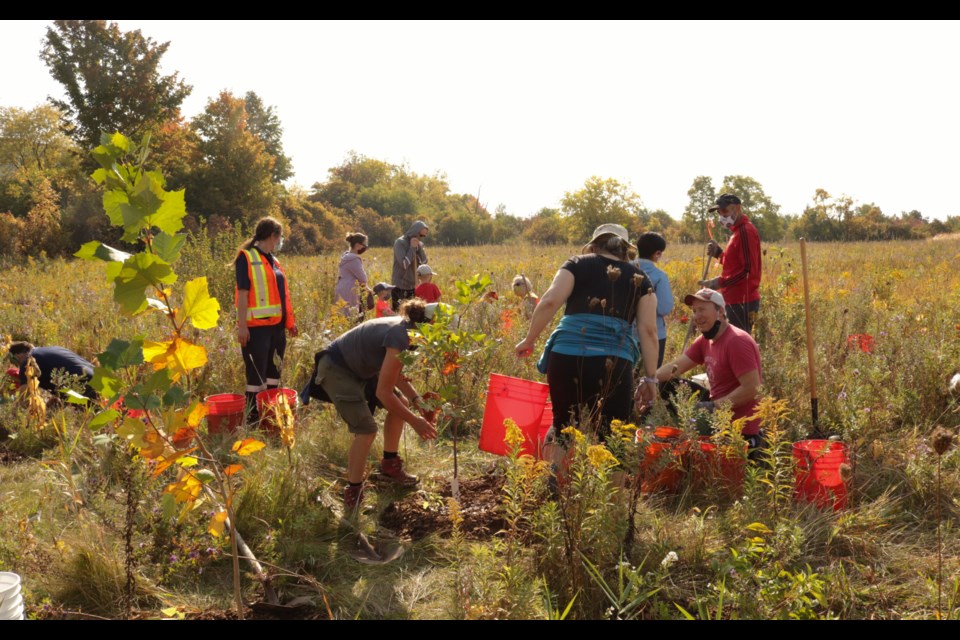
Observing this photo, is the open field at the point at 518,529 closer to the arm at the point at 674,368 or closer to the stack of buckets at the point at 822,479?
the stack of buckets at the point at 822,479

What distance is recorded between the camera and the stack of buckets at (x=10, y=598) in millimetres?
2064

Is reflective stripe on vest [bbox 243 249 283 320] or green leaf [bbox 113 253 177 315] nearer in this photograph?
green leaf [bbox 113 253 177 315]

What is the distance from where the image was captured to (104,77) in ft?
81.6

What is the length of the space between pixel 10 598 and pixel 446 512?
206 centimetres

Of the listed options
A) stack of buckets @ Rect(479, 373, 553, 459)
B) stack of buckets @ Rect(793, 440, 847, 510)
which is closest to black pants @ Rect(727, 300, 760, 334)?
stack of buckets @ Rect(793, 440, 847, 510)

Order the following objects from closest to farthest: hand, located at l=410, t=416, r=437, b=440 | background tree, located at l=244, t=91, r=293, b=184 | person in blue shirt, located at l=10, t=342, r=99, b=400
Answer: hand, located at l=410, t=416, r=437, b=440 < person in blue shirt, located at l=10, t=342, r=99, b=400 < background tree, located at l=244, t=91, r=293, b=184

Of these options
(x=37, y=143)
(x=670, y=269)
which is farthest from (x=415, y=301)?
(x=37, y=143)

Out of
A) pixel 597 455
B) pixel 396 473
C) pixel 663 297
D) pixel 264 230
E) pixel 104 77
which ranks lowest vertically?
pixel 396 473

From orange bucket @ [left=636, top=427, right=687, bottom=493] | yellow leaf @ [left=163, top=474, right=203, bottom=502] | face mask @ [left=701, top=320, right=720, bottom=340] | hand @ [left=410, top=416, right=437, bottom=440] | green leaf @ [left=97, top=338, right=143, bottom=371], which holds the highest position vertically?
green leaf @ [left=97, top=338, right=143, bottom=371]

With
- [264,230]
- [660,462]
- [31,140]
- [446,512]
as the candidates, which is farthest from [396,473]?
[31,140]

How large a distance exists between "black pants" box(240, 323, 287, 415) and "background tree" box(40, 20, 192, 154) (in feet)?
74.8

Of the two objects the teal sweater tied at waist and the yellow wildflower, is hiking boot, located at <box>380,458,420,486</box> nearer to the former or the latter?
the teal sweater tied at waist

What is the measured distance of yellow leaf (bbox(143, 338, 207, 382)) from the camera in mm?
1710

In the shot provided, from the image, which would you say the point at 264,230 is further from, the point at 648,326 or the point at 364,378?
the point at 648,326
